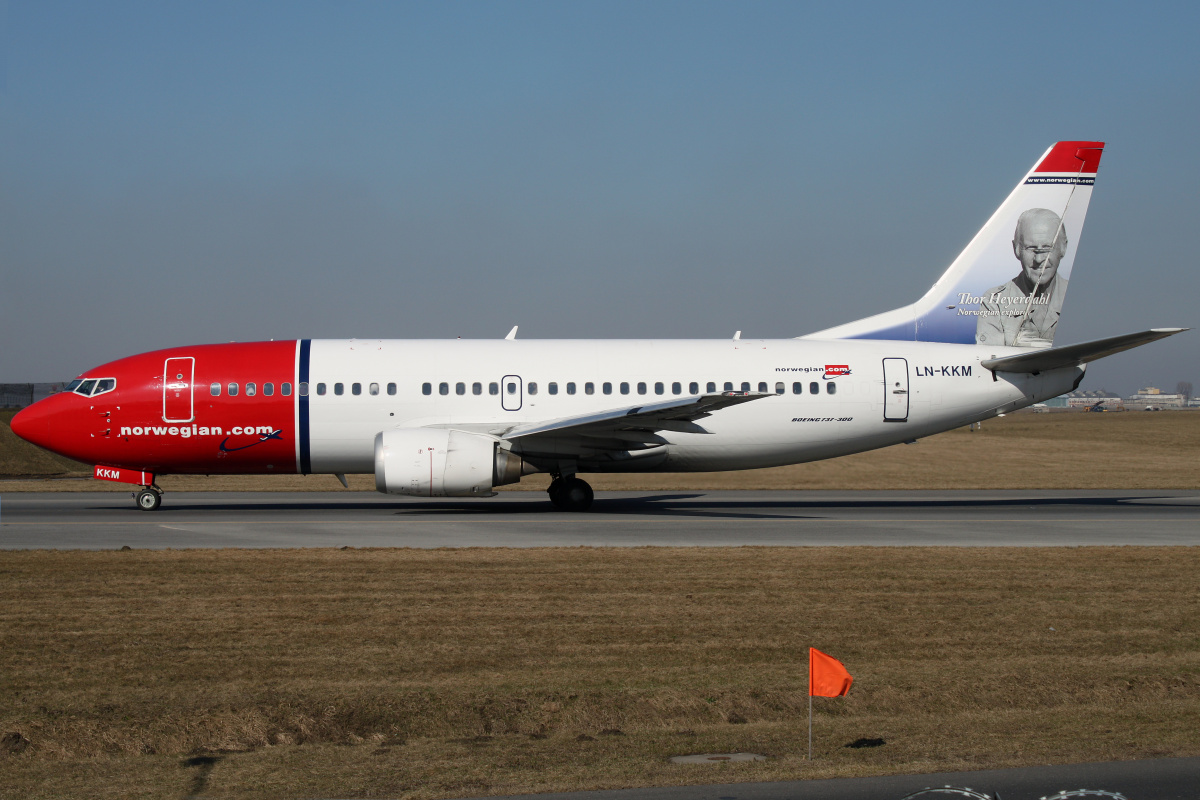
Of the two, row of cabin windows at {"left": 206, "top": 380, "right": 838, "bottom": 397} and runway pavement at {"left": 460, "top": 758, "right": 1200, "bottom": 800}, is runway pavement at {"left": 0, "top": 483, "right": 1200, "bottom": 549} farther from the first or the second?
runway pavement at {"left": 460, "top": 758, "right": 1200, "bottom": 800}

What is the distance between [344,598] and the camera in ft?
39.0

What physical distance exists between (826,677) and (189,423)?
61.4ft

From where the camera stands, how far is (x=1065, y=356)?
2309 cm

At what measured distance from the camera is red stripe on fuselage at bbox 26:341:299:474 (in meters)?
22.6

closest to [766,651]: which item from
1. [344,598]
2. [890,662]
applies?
[890,662]

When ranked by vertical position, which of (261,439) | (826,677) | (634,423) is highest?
(634,423)

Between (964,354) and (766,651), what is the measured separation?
1661 centimetres

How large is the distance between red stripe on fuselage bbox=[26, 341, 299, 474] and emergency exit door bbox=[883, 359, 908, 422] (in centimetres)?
1339

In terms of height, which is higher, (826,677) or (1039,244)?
(1039,244)

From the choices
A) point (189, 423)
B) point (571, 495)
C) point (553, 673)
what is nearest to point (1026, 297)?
point (571, 495)

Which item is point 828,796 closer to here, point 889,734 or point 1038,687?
point 889,734

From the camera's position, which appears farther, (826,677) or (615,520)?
(615,520)

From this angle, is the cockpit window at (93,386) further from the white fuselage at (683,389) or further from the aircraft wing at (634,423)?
the aircraft wing at (634,423)

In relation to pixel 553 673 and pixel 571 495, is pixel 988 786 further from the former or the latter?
pixel 571 495
